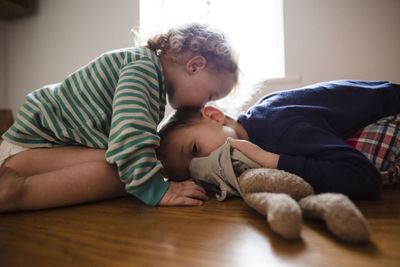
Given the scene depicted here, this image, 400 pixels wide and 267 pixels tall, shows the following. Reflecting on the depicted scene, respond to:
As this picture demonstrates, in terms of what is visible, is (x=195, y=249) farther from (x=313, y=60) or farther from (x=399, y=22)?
(x=399, y=22)

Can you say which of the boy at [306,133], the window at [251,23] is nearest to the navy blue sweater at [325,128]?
the boy at [306,133]

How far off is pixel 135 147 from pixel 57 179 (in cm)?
21

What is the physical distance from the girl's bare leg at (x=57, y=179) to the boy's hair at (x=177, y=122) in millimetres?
170

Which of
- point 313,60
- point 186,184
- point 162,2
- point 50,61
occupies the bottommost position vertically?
point 186,184

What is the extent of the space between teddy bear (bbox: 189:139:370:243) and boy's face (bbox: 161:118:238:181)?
0.04 metres

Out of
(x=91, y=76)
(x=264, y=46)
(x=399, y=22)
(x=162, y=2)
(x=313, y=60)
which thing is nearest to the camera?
(x=91, y=76)

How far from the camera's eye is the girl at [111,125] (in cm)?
60

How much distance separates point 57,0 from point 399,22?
2.27 m

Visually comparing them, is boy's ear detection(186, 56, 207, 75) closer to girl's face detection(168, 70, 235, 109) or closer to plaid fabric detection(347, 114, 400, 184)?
girl's face detection(168, 70, 235, 109)

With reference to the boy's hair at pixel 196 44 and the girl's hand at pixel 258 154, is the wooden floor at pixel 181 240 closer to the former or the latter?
the girl's hand at pixel 258 154

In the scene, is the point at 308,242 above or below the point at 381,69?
below

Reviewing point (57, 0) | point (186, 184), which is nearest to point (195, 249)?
Result: point (186, 184)

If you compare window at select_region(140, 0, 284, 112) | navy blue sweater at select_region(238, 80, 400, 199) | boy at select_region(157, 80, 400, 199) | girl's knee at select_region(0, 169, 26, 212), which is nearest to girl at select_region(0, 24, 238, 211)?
girl's knee at select_region(0, 169, 26, 212)

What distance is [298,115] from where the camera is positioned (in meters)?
0.68
